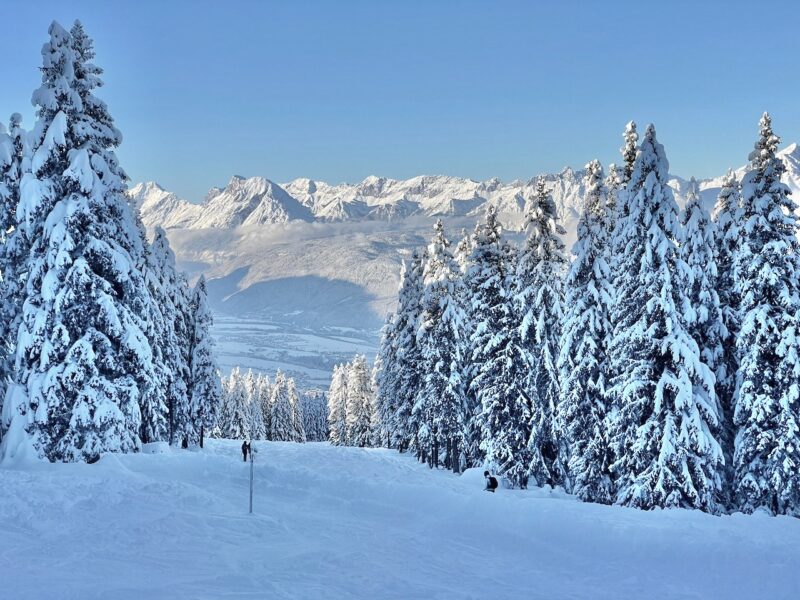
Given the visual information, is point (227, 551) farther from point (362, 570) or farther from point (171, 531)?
point (362, 570)

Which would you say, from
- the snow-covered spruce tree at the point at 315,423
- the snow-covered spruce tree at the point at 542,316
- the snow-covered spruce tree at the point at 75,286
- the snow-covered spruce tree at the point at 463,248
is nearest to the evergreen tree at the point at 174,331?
the snow-covered spruce tree at the point at 75,286

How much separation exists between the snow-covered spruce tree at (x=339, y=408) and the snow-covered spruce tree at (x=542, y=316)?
176 feet

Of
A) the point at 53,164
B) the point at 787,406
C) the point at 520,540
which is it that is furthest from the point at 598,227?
the point at 53,164

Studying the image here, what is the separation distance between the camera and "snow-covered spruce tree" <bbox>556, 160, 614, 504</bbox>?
27.9 meters

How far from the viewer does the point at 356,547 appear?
13836 millimetres

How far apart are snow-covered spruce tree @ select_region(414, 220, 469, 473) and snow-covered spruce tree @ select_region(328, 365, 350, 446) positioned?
4510 cm

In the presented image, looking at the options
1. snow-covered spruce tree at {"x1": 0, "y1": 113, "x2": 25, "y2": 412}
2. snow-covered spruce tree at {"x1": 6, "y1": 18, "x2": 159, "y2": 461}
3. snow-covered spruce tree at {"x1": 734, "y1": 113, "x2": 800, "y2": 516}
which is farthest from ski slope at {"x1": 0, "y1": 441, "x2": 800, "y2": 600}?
snow-covered spruce tree at {"x1": 734, "y1": 113, "x2": 800, "y2": 516}

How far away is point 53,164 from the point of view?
2248cm

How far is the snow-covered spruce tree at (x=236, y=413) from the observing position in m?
83.1

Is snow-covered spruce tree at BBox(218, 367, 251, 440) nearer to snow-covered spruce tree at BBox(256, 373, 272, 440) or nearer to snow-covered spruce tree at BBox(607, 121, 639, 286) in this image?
snow-covered spruce tree at BBox(256, 373, 272, 440)

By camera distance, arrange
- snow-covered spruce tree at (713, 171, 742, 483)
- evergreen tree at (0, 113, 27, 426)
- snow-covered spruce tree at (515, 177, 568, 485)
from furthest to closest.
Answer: snow-covered spruce tree at (515, 177, 568, 485), snow-covered spruce tree at (713, 171, 742, 483), evergreen tree at (0, 113, 27, 426)

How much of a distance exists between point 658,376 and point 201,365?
32.2m

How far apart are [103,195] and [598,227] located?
20679 mm

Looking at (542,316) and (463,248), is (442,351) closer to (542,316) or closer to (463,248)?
(542,316)
